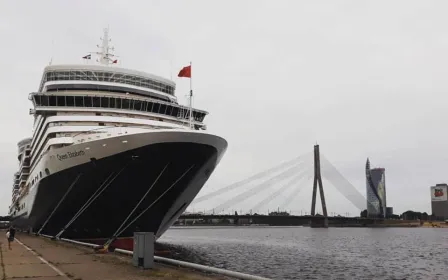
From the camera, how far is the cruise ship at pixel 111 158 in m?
23.9

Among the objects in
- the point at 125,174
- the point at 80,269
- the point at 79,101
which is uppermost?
the point at 79,101

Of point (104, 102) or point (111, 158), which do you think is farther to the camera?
point (104, 102)

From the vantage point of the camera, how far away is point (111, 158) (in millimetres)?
23703

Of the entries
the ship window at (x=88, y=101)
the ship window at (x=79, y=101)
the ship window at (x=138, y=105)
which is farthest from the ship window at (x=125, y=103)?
the ship window at (x=79, y=101)

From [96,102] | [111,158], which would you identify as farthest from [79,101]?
[111,158]

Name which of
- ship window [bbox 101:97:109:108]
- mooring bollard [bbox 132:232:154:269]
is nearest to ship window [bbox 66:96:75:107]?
ship window [bbox 101:97:109:108]

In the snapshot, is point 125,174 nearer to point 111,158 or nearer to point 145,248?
point 111,158

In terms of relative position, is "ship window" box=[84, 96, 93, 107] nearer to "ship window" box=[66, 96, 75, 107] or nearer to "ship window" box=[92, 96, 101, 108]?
"ship window" box=[92, 96, 101, 108]

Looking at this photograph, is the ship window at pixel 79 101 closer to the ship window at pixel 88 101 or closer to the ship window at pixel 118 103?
the ship window at pixel 88 101

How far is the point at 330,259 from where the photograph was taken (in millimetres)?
33656

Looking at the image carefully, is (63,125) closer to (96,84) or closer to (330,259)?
(96,84)

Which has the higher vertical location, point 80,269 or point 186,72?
point 186,72

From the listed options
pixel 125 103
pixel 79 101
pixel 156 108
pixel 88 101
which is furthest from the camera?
pixel 156 108

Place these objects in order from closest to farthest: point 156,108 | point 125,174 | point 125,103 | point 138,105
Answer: point 125,174 < point 125,103 < point 138,105 < point 156,108
